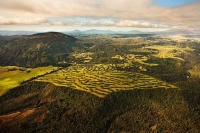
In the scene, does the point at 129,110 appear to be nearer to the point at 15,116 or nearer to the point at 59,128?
the point at 59,128

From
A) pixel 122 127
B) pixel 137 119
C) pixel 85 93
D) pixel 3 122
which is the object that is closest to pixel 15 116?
pixel 3 122

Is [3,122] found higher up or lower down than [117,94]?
lower down

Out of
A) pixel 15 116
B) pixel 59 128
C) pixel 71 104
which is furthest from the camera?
pixel 71 104

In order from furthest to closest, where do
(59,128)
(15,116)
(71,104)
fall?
(71,104) < (15,116) < (59,128)

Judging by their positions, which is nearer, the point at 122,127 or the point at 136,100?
the point at 122,127

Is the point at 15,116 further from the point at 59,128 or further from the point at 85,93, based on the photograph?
the point at 85,93

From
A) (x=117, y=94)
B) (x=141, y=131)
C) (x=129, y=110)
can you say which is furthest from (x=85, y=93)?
(x=141, y=131)

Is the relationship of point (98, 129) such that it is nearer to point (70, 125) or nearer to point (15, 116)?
point (70, 125)

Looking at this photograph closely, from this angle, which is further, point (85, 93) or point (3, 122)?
point (85, 93)
